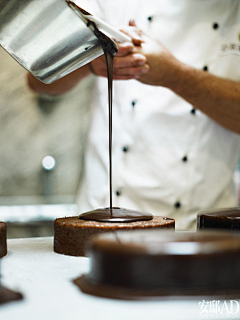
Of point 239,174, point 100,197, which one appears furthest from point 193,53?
point 239,174

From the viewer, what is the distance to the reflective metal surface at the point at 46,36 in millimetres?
871

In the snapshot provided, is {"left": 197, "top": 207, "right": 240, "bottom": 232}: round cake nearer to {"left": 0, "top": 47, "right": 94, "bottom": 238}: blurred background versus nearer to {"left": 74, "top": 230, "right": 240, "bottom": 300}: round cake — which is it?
{"left": 74, "top": 230, "right": 240, "bottom": 300}: round cake

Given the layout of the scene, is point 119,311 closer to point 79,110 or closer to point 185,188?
point 185,188

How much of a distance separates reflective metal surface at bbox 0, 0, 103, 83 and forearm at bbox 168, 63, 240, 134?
0.69 metres

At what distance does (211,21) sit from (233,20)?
0.41ft

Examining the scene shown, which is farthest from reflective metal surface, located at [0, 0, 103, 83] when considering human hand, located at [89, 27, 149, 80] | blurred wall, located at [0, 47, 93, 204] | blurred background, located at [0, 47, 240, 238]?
blurred wall, located at [0, 47, 93, 204]

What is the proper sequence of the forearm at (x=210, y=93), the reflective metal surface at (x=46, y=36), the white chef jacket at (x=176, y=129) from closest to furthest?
the reflective metal surface at (x=46, y=36)
the forearm at (x=210, y=93)
the white chef jacket at (x=176, y=129)

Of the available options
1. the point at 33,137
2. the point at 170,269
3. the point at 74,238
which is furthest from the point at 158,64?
the point at 33,137

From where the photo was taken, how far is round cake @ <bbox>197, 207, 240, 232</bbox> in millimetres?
1154

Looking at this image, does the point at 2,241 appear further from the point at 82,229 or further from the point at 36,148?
the point at 36,148

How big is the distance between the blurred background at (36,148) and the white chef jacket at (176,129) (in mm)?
887

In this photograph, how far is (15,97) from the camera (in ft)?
8.98

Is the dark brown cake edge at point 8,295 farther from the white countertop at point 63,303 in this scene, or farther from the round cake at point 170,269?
the round cake at point 170,269

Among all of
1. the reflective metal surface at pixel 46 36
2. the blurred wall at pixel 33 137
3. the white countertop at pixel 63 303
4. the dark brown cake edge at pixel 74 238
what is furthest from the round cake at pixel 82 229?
the blurred wall at pixel 33 137
